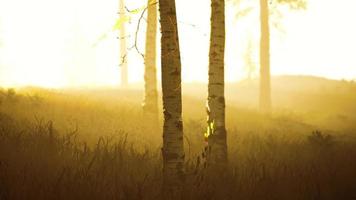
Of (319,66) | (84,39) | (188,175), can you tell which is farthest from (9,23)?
(319,66)

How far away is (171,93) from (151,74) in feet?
25.5

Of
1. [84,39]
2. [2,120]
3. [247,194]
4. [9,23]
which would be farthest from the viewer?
[9,23]

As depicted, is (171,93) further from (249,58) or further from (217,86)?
(249,58)

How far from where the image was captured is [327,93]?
29.6 m

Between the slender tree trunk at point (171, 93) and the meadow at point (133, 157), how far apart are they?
0.29 meters

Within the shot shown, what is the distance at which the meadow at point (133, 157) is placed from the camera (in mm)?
5688

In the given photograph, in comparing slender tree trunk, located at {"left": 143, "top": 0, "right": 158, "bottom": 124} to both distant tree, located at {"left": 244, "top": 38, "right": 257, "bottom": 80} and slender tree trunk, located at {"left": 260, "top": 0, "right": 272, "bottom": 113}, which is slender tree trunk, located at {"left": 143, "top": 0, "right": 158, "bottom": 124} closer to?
slender tree trunk, located at {"left": 260, "top": 0, "right": 272, "bottom": 113}

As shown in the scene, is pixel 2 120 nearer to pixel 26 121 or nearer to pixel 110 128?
pixel 26 121

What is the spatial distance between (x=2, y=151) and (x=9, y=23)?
7131 centimetres

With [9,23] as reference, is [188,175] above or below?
below

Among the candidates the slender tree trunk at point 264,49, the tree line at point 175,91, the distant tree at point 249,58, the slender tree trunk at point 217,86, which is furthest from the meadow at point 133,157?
the distant tree at point 249,58

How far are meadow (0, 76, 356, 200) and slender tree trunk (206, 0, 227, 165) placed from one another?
54 cm

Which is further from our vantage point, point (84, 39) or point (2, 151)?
point (84, 39)

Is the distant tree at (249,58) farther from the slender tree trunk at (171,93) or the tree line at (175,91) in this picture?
the slender tree trunk at (171,93)
